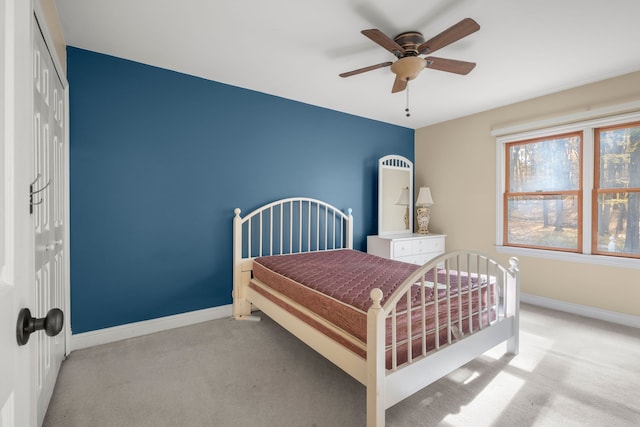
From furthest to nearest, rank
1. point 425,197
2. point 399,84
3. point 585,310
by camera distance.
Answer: point 425,197 → point 585,310 → point 399,84

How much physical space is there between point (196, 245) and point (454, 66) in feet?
9.04

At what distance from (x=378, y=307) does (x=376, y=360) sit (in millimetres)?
247

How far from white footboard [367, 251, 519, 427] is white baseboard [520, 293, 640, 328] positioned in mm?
1538

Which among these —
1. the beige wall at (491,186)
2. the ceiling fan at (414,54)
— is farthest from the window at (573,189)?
the ceiling fan at (414,54)

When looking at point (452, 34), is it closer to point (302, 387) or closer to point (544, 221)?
point (302, 387)

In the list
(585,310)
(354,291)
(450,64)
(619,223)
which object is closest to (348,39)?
(450,64)

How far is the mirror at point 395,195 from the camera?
4.33 m

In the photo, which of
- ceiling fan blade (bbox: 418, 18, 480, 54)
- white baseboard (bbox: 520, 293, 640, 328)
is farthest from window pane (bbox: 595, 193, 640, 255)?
ceiling fan blade (bbox: 418, 18, 480, 54)

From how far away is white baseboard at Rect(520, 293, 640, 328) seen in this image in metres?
2.94

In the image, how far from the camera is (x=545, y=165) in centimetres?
359

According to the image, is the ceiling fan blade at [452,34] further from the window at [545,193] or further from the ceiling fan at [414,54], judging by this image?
the window at [545,193]

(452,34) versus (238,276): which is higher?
(452,34)

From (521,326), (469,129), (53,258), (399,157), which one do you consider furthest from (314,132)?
(521,326)

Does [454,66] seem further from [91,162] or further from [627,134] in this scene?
[91,162]
